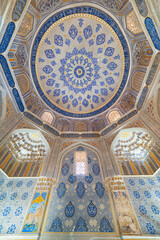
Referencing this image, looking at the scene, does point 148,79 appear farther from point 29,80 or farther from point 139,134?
point 29,80

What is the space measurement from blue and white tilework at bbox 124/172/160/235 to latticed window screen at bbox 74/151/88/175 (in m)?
2.16

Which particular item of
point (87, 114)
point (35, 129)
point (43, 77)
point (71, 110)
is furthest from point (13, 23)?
point (87, 114)

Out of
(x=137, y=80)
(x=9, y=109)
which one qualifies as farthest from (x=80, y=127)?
(x=137, y=80)

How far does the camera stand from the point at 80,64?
966 centimetres

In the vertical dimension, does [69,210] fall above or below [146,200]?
below

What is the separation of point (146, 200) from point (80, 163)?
11.5 ft

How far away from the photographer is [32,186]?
5.43 metres

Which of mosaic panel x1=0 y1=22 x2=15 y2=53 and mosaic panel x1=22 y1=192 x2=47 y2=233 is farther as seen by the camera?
mosaic panel x1=0 y1=22 x2=15 y2=53

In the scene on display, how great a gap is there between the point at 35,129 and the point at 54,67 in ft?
17.3

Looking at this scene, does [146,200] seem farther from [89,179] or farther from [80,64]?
[80,64]

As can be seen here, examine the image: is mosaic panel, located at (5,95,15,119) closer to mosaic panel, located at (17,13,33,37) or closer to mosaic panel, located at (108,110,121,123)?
mosaic panel, located at (17,13,33,37)

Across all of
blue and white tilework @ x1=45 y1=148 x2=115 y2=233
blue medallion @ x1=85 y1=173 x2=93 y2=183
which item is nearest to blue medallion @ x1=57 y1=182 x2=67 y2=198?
blue and white tilework @ x1=45 y1=148 x2=115 y2=233

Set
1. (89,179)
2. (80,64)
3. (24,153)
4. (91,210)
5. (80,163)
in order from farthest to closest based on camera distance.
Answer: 1. (80,64)
2. (24,153)
3. (80,163)
4. (89,179)
5. (91,210)

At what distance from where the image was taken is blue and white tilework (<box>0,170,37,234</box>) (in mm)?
4123
